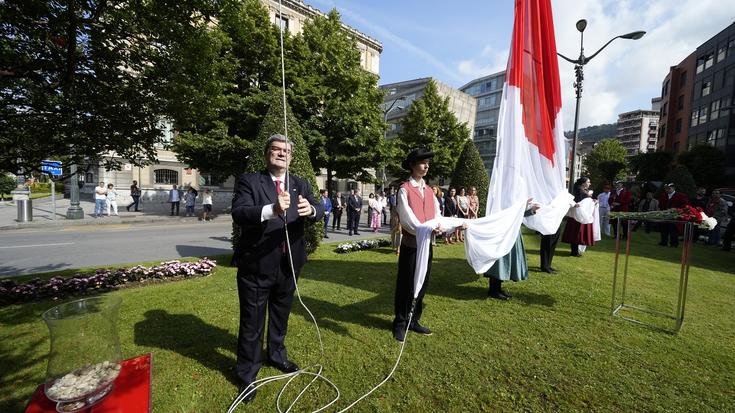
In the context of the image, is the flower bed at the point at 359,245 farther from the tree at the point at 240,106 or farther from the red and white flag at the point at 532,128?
the tree at the point at 240,106

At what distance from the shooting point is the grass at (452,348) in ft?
10.2

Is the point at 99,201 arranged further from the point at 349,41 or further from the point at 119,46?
the point at 119,46

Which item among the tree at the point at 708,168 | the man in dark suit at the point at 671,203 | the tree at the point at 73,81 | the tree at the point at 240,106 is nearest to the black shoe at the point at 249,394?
the tree at the point at 73,81

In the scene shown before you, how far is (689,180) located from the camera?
17625 mm

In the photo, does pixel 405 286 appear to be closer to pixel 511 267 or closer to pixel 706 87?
pixel 511 267

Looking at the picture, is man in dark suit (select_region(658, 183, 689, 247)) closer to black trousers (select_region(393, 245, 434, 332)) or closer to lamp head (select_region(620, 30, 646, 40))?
lamp head (select_region(620, 30, 646, 40))

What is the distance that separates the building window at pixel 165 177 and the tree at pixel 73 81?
3242 cm

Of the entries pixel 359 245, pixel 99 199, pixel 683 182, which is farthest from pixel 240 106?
pixel 683 182

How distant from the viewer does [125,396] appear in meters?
2.34

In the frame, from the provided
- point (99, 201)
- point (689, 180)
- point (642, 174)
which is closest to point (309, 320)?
point (99, 201)

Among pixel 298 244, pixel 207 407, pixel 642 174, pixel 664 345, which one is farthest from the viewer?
pixel 642 174

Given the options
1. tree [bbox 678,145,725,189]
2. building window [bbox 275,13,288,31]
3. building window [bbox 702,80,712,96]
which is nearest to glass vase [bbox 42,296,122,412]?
building window [bbox 275,13,288,31]

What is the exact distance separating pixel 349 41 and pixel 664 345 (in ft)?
77.3

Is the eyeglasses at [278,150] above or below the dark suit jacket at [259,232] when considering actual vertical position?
above
